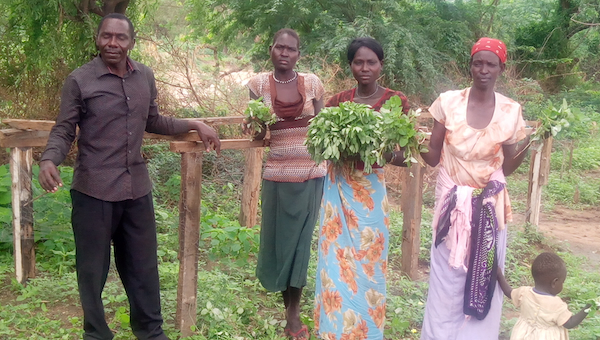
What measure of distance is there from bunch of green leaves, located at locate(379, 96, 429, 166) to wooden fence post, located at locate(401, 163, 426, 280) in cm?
179

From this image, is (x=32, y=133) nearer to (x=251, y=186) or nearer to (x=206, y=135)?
(x=206, y=135)

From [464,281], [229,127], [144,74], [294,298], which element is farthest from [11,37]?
[464,281]

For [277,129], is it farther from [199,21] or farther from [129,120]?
[199,21]

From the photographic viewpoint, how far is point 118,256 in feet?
11.4

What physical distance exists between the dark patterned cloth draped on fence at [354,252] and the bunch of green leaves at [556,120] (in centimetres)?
88

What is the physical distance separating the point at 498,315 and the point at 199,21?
1113 cm

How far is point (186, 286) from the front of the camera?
3.87 meters

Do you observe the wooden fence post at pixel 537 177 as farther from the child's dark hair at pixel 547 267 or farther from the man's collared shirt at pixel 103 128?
the man's collared shirt at pixel 103 128

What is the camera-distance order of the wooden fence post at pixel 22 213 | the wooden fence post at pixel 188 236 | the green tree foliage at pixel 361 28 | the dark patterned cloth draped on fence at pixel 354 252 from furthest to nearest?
the green tree foliage at pixel 361 28
the wooden fence post at pixel 22 213
the wooden fence post at pixel 188 236
the dark patterned cloth draped on fence at pixel 354 252

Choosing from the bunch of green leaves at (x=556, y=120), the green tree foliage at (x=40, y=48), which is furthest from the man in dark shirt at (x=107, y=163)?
the green tree foliage at (x=40, y=48)

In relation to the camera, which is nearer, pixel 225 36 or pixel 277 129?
pixel 277 129

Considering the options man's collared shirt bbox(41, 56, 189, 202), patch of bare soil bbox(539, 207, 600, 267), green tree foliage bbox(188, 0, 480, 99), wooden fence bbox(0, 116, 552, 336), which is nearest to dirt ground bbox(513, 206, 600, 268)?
patch of bare soil bbox(539, 207, 600, 267)

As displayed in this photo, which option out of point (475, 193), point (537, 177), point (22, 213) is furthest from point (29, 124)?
point (537, 177)

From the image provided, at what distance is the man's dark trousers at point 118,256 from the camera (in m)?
3.21
